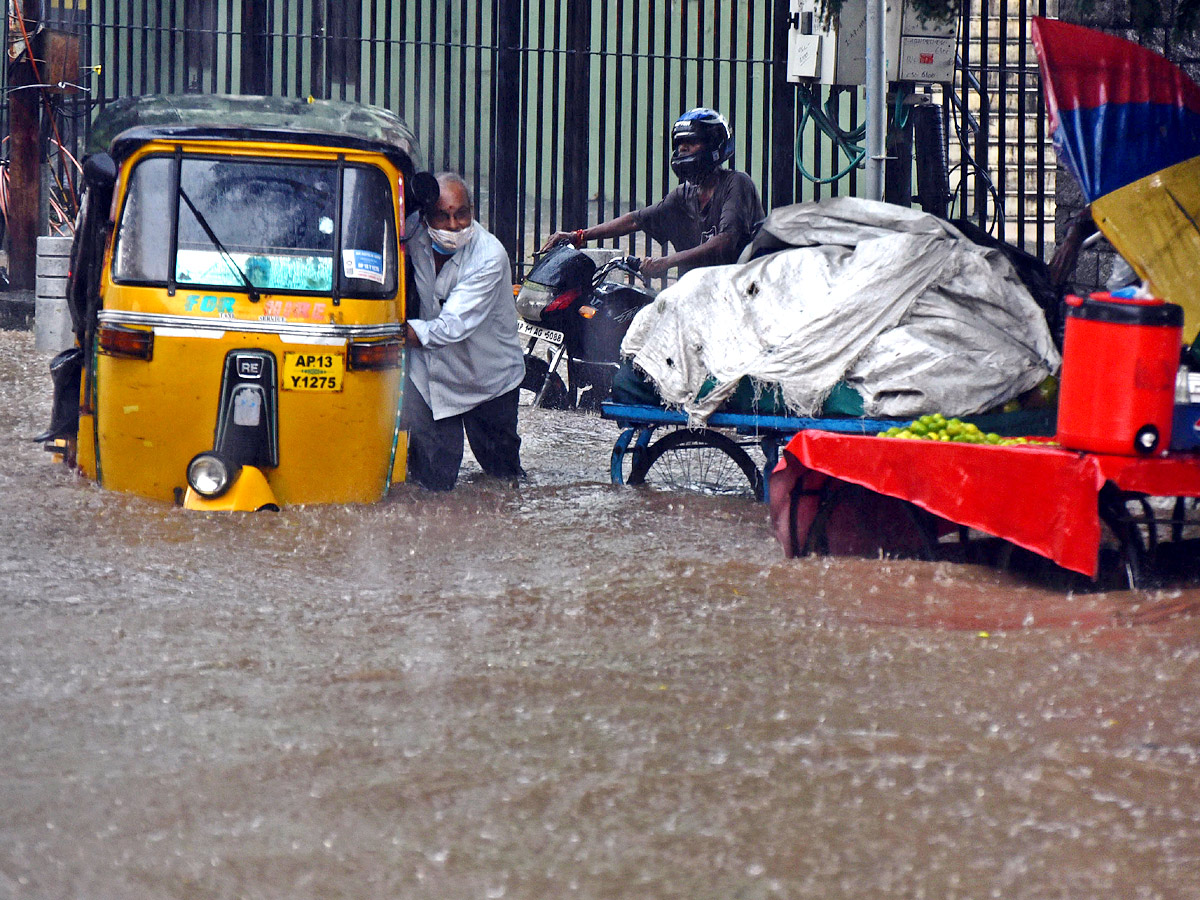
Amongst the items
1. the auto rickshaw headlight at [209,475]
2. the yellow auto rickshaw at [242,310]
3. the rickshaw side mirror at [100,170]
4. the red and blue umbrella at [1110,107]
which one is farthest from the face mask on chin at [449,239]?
the red and blue umbrella at [1110,107]

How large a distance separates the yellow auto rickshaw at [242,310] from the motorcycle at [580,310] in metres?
2.76

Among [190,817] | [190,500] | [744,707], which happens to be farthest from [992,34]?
[190,817]

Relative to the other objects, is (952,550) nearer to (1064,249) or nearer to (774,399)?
(774,399)

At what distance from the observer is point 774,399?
7.09 m

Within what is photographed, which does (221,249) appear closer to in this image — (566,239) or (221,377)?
(221,377)

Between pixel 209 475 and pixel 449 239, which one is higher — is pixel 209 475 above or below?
below

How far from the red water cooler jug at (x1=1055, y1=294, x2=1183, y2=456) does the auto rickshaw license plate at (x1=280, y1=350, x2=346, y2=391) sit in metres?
3.17

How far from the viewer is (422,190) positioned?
7.52m

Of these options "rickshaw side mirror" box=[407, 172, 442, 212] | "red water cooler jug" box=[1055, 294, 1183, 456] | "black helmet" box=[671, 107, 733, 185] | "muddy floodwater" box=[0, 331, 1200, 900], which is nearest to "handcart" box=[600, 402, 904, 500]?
"muddy floodwater" box=[0, 331, 1200, 900]

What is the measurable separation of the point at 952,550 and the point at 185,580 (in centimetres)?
300

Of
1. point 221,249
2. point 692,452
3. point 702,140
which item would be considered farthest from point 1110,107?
point 221,249

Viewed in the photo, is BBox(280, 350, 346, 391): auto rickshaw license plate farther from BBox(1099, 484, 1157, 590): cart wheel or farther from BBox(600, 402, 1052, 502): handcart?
BBox(1099, 484, 1157, 590): cart wheel

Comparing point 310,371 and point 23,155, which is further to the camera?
point 23,155

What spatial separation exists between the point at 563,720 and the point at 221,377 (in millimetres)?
3128
